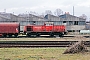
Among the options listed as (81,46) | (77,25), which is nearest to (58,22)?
(77,25)

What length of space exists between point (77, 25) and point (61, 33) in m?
34.6

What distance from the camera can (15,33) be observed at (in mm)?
46750

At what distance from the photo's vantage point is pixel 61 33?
4916cm

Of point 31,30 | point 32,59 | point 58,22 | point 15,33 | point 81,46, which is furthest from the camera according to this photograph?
point 58,22

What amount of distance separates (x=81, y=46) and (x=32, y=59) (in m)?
4.91

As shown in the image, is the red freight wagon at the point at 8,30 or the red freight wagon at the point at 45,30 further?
the red freight wagon at the point at 45,30

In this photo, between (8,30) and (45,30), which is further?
(45,30)

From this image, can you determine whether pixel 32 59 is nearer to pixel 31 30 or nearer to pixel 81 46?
pixel 81 46

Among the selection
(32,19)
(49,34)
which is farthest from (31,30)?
(32,19)

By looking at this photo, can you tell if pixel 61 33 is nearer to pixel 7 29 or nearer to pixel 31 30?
pixel 31 30

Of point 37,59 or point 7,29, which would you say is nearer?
point 37,59

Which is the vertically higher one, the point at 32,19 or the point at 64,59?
the point at 32,19

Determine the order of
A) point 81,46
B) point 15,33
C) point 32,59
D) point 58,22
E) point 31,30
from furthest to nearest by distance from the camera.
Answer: point 58,22 < point 31,30 < point 15,33 < point 81,46 < point 32,59

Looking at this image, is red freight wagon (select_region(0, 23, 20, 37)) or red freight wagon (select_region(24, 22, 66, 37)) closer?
red freight wagon (select_region(0, 23, 20, 37))
